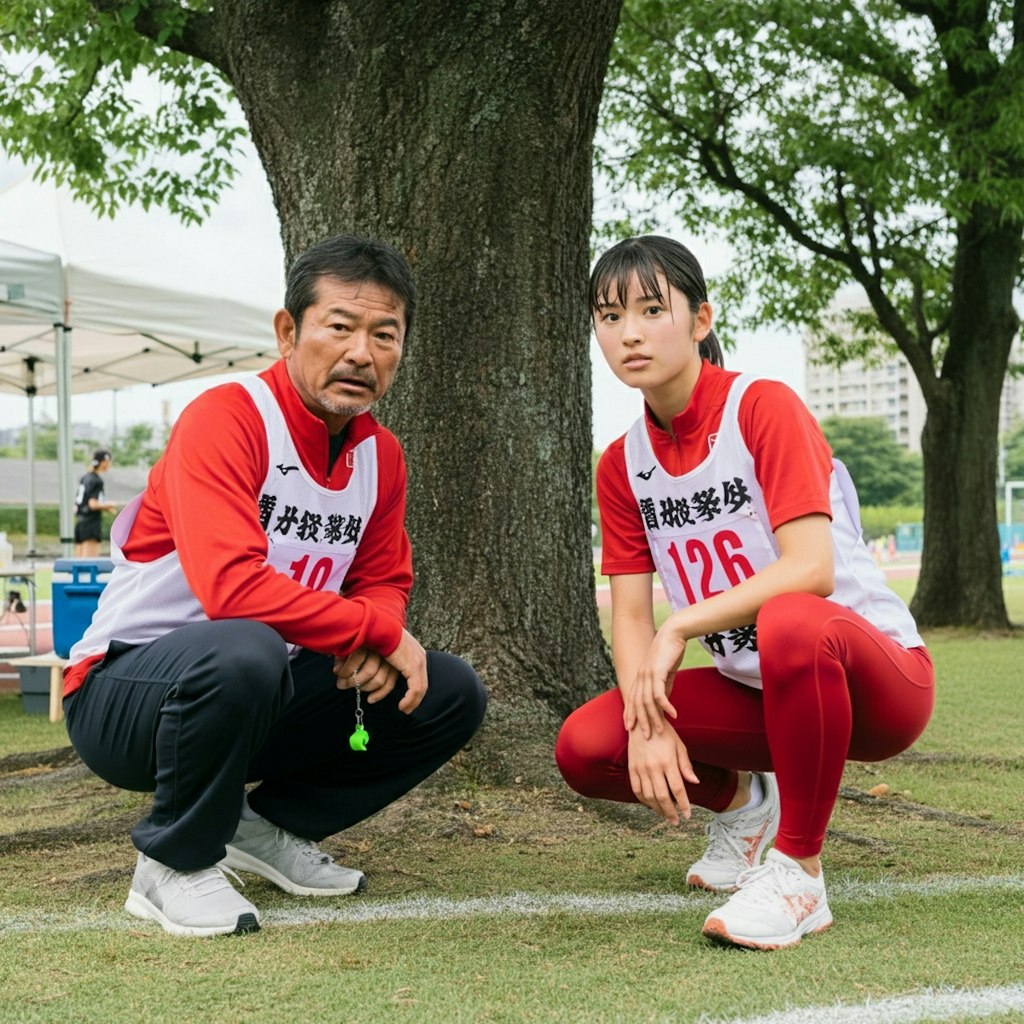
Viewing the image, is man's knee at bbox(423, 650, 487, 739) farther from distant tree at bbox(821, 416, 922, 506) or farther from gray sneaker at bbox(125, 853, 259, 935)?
distant tree at bbox(821, 416, 922, 506)

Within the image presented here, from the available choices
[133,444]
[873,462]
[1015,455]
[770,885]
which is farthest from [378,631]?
[1015,455]

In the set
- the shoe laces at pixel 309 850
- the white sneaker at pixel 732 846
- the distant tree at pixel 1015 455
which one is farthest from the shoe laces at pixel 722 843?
the distant tree at pixel 1015 455

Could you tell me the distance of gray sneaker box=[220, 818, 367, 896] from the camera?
3027 millimetres

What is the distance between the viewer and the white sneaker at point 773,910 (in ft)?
8.03

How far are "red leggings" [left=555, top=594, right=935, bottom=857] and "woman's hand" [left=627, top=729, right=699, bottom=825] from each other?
0.14 metres

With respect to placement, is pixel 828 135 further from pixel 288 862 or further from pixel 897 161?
pixel 288 862

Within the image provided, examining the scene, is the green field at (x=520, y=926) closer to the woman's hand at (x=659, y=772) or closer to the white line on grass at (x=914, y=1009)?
the white line on grass at (x=914, y=1009)

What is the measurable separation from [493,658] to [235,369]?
8.85 m

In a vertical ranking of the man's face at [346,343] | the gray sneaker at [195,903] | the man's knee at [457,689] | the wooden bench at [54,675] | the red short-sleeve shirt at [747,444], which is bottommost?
the wooden bench at [54,675]

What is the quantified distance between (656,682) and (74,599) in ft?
16.7

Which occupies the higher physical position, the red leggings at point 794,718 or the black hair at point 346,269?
the black hair at point 346,269

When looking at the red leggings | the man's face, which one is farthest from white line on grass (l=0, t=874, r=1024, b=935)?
the man's face

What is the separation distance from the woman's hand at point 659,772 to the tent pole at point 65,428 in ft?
19.7

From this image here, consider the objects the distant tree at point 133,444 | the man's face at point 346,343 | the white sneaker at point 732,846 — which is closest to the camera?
the man's face at point 346,343
